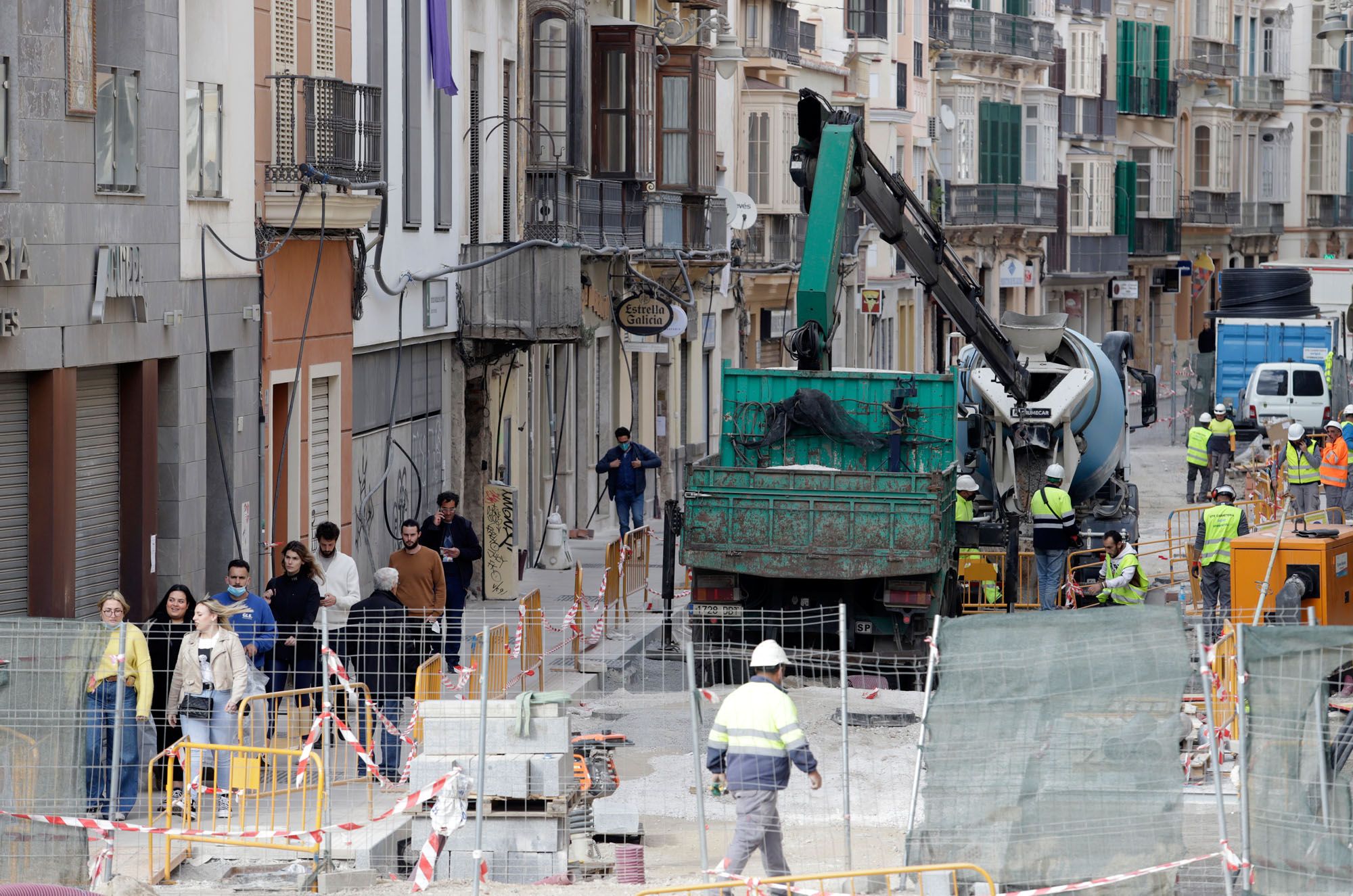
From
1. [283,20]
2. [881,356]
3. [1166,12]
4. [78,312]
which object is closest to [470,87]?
[283,20]

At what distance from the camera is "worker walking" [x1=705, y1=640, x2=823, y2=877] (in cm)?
1142

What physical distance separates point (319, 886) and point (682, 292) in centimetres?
2601

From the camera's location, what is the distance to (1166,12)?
7481cm

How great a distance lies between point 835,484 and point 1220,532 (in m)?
4.32

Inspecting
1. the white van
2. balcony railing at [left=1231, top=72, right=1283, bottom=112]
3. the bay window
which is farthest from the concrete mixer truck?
balcony railing at [left=1231, top=72, right=1283, bottom=112]

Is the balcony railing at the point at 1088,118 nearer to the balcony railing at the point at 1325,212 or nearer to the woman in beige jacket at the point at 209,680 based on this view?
the balcony railing at the point at 1325,212

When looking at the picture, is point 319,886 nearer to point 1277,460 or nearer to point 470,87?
point 470,87

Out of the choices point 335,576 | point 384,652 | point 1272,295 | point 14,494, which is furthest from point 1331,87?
point 14,494

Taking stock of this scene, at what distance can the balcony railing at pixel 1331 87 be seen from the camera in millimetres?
82938

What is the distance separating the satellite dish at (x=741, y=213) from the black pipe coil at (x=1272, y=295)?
1117 cm

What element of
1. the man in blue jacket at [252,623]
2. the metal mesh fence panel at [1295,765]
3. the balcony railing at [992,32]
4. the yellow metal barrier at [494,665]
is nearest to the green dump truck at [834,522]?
the yellow metal barrier at [494,665]

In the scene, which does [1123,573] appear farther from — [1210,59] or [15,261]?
[1210,59]

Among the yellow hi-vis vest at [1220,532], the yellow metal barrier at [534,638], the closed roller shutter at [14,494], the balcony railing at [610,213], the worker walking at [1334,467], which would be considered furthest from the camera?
the balcony railing at [610,213]

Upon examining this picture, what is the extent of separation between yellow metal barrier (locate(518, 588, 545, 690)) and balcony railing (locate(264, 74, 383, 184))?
409 cm
